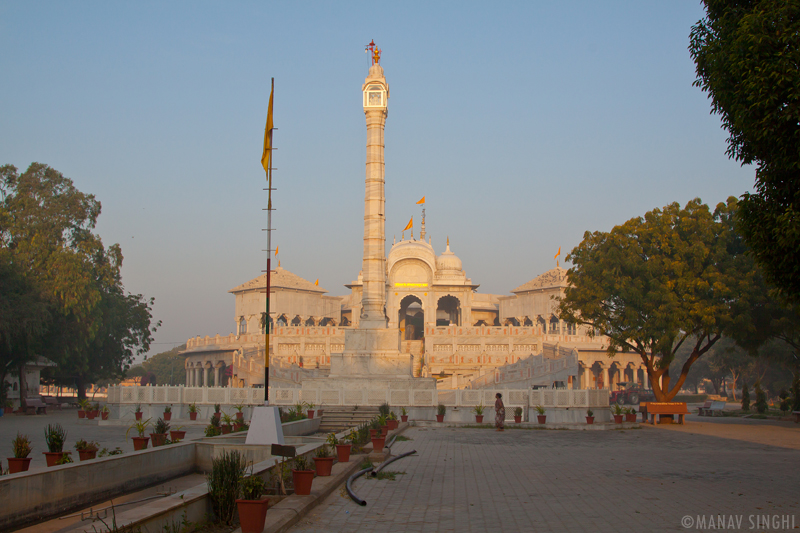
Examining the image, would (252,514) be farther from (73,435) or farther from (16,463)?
(73,435)

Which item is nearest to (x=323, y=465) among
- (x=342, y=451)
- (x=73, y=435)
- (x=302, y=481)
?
(x=302, y=481)

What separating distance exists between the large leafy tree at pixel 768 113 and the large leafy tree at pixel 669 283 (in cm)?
1608

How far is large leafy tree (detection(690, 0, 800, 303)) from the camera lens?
9.78 meters

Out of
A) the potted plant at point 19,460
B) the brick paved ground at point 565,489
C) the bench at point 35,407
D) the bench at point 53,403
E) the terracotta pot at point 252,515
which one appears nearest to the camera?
the terracotta pot at point 252,515

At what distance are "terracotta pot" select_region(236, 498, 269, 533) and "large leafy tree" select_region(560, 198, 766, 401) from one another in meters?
21.9

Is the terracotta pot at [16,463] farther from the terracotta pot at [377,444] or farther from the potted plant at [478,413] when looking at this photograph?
the potted plant at [478,413]

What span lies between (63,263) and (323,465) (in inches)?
1127

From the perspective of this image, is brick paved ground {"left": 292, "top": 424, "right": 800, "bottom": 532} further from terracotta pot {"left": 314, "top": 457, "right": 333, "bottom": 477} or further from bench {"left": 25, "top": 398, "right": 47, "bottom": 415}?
bench {"left": 25, "top": 398, "right": 47, "bottom": 415}

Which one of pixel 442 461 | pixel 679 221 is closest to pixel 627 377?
pixel 679 221

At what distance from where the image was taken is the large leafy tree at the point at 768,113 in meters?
9.78

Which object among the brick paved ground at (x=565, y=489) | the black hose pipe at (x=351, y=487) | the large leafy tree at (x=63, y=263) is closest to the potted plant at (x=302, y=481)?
the brick paved ground at (x=565, y=489)

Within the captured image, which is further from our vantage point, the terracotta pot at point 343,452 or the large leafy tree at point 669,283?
the large leafy tree at point 669,283

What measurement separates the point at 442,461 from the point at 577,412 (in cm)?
1235

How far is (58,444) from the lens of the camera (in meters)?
10.5
